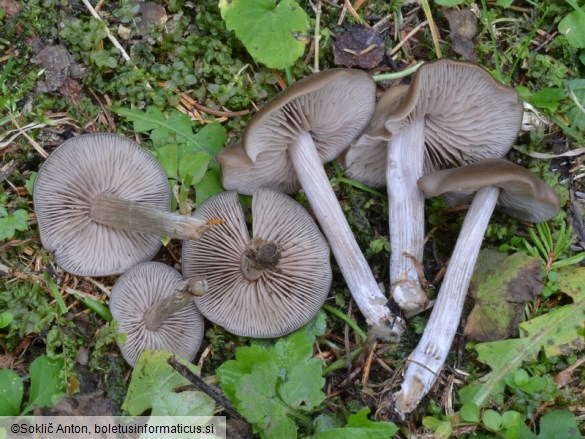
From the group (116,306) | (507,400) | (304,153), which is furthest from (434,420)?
(116,306)

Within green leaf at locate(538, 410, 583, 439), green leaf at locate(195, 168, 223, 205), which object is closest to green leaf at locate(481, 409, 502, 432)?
green leaf at locate(538, 410, 583, 439)

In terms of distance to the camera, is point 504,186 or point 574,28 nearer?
point 504,186

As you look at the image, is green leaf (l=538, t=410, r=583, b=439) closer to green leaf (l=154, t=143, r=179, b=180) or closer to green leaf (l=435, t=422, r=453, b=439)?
green leaf (l=435, t=422, r=453, b=439)

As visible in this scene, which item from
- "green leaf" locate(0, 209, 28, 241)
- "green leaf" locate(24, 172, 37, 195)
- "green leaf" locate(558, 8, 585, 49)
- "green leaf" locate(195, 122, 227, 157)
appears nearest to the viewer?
"green leaf" locate(0, 209, 28, 241)

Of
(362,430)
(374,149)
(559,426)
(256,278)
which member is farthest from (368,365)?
(374,149)

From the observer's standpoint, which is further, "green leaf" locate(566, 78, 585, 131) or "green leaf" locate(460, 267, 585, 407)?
"green leaf" locate(566, 78, 585, 131)

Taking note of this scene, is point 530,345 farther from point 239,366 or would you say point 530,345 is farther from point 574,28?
point 574,28

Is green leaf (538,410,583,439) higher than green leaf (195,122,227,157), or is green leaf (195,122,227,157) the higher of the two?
green leaf (195,122,227,157)

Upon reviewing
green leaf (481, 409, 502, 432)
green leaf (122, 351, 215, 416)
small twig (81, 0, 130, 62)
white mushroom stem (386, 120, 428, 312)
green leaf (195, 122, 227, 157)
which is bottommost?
green leaf (481, 409, 502, 432)
